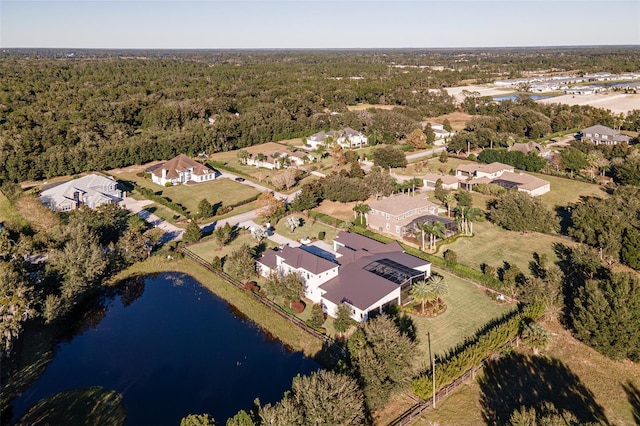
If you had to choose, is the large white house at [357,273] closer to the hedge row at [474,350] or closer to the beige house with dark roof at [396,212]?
the hedge row at [474,350]

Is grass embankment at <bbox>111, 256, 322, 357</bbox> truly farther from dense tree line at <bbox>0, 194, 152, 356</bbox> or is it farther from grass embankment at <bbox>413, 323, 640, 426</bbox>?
grass embankment at <bbox>413, 323, 640, 426</bbox>

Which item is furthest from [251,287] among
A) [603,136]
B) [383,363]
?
[603,136]

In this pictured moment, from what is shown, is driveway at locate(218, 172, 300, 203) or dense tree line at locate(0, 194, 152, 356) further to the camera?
driveway at locate(218, 172, 300, 203)

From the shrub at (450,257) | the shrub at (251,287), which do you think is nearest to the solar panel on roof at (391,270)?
the shrub at (450,257)

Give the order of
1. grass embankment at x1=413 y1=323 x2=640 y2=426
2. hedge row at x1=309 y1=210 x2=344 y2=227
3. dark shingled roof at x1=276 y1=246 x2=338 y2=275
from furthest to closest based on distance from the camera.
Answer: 1. hedge row at x1=309 y1=210 x2=344 y2=227
2. dark shingled roof at x1=276 y1=246 x2=338 y2=275
3. grass embankment at x1=413 y1=323 x2=640 y2=426

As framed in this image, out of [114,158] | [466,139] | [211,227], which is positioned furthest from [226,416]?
[466,139]

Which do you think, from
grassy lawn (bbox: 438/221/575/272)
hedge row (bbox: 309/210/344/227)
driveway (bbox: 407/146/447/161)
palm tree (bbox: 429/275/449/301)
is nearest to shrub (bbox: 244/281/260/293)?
palm tree (bbox: 429/275/449/301)

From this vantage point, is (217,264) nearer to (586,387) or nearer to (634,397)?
(586,387)
